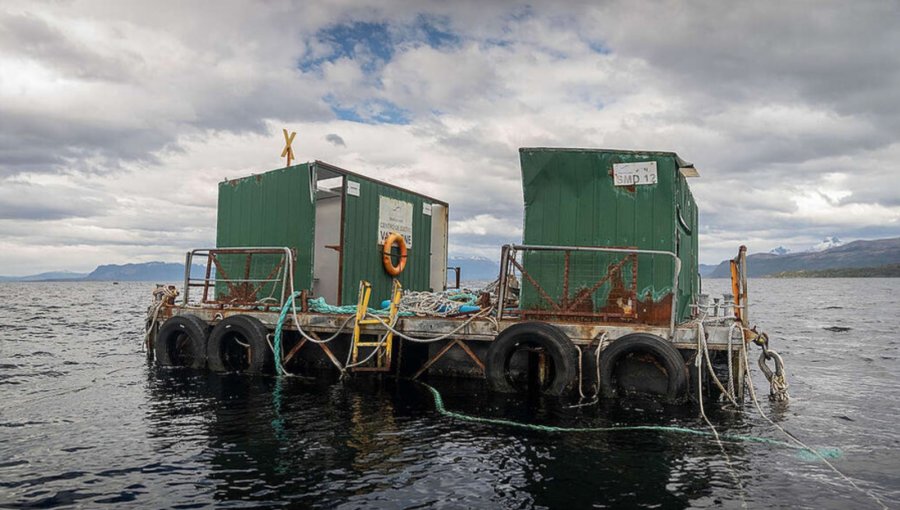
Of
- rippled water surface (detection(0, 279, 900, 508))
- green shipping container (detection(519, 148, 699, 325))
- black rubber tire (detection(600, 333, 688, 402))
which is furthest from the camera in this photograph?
green shipping container (detection(519, 148, 699, 325))

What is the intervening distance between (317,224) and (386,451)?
26.8 feet

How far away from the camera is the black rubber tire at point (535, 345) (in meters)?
9.84

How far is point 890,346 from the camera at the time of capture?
22422 mm

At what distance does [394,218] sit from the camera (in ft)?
51.6

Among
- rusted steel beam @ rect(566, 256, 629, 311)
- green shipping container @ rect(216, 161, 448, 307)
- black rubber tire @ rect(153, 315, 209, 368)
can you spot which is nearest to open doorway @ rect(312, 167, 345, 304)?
green shipping container @ rect(216, 161, 448, 307)

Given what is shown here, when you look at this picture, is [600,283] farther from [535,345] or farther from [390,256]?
[390,256]

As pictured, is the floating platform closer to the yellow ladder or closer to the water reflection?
the yellow ladder

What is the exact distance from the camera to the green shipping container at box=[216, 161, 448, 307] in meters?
13.5

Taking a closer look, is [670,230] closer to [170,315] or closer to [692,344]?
[692,344]

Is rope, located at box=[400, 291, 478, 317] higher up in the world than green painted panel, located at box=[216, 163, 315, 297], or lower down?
lower down

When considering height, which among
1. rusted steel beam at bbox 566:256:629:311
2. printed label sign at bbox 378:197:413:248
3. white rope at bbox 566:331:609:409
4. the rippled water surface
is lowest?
the rippled water surface

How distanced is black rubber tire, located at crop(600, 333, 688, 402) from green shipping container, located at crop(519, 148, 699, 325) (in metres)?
0.88

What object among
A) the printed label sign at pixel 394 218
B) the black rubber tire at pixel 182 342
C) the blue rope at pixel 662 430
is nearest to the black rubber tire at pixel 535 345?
the blue rope at pixel 662 430

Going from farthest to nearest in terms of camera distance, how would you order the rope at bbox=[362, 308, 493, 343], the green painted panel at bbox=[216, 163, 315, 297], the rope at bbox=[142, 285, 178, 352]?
the rope at bbox=[142, 285, 178, 352] → the green painted panel at bbox=[216, 163, 315, 297] → the rope at bbox=[362, 308, 493, 343]
